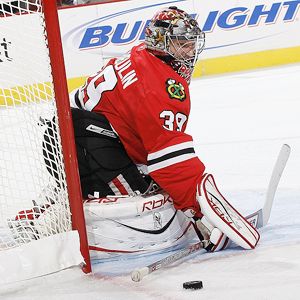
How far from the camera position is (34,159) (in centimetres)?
237

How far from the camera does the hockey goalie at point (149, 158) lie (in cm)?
236

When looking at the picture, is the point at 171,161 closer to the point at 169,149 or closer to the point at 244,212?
the point at 169,149

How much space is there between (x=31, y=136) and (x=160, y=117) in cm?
41

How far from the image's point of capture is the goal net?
2.17 m

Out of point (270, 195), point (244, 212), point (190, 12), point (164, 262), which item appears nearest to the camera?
point (164, 262)

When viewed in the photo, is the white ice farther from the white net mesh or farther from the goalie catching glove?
the white net mesh

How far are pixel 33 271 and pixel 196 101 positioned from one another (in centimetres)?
408

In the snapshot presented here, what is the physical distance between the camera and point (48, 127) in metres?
2.26

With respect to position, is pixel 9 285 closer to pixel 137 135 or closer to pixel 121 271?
pixel 121 271

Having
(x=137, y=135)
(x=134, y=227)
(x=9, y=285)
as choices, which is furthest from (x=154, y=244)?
(x=9, y=285)

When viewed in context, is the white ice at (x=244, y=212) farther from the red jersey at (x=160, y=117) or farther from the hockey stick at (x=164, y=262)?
the red jersey at (x=160, y=117)

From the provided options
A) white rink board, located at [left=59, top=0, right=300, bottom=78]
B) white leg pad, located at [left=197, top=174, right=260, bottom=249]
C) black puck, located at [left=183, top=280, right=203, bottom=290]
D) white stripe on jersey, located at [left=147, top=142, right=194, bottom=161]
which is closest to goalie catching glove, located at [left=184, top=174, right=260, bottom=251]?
white leg pad, located at [left=197, top=174, right=260, bottom=249]

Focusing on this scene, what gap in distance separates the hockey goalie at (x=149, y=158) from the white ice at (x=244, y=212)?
4.4 inches

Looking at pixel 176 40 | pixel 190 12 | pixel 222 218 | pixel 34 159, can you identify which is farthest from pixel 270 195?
pixel 190 12
